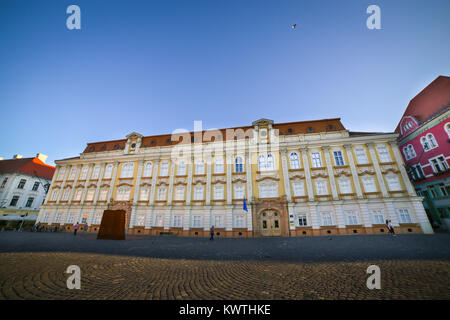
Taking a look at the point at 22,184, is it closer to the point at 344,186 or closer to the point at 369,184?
the point at 344,186

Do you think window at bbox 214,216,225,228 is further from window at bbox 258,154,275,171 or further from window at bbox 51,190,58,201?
window at bbox 51,190,58,201

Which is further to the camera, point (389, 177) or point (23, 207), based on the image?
point (23, 207)

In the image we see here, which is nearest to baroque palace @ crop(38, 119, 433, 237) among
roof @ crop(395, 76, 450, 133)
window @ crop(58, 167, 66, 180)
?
window @ crop(58, 167, 66, 180)

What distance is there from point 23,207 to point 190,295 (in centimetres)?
4842

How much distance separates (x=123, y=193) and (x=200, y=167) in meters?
12.4

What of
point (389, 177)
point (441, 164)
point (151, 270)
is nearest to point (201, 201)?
point (151, 270)

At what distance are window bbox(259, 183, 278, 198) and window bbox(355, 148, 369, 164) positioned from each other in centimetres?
1065

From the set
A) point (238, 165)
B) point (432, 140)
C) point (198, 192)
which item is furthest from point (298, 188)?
point (432, 140)

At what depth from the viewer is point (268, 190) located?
2245cm

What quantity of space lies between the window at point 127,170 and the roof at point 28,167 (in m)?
24.9

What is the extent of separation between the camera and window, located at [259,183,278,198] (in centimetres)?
2225

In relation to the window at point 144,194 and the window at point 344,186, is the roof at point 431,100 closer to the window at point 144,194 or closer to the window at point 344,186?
the window at point 344,186

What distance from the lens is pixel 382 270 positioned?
6523mm

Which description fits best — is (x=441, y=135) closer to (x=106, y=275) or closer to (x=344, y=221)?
(x=344, y=221)
